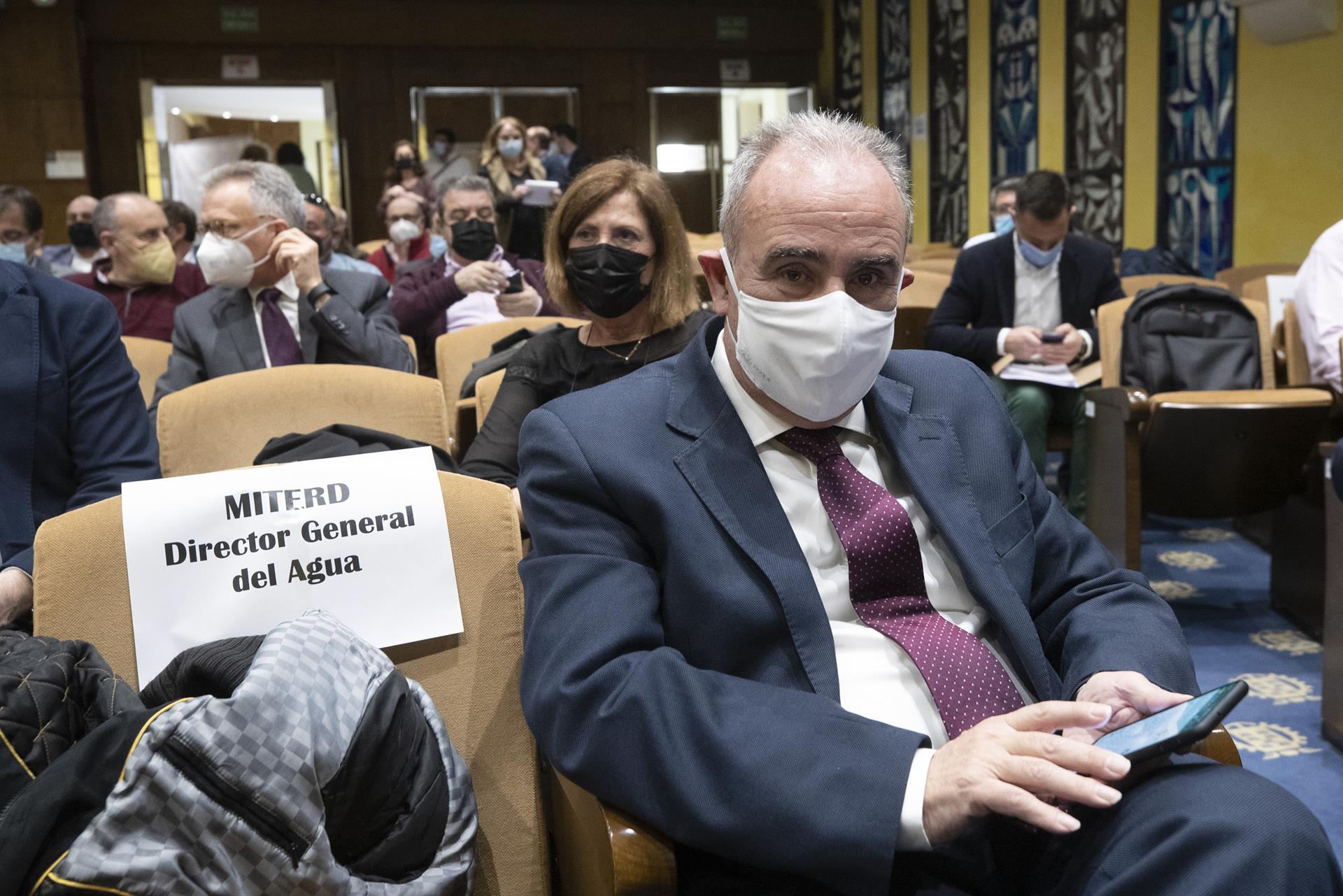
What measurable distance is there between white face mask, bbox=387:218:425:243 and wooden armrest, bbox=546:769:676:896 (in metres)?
5.37

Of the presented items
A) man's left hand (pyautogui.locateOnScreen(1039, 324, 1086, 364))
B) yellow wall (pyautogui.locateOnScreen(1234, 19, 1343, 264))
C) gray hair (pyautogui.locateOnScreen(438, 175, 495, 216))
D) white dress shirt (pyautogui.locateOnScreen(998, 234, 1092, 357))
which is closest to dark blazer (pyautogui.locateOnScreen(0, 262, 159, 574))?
gray hair (pyautogui.locateOnScreen(438, 175, 495, 216))

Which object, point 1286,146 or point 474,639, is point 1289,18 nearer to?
point 1286,146

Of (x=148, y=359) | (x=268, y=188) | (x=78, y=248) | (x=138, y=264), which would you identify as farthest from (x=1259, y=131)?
(x=78, y=248)

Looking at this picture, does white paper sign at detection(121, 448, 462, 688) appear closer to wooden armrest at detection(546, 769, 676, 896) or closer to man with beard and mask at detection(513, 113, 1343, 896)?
man with beard and mask at detection(513, 113, 1343, 896)

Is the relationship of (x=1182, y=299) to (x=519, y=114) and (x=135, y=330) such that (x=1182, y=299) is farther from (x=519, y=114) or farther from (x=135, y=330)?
(x=519, y=114)

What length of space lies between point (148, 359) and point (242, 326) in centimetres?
49

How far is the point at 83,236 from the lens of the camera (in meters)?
6.86

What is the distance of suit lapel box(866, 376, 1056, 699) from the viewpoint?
4.69 feet

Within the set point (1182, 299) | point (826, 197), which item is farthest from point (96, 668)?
point (1182, 299)

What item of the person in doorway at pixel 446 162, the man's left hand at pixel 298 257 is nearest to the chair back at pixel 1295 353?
the man's left hand at pixel 298 257

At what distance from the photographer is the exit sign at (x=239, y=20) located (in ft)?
38.7

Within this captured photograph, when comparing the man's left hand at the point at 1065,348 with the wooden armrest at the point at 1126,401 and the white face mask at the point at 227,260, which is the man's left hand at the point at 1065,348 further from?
the white face mask at the point at 227,260

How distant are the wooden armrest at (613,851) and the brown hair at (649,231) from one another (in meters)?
1.49

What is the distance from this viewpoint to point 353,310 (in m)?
3.23
